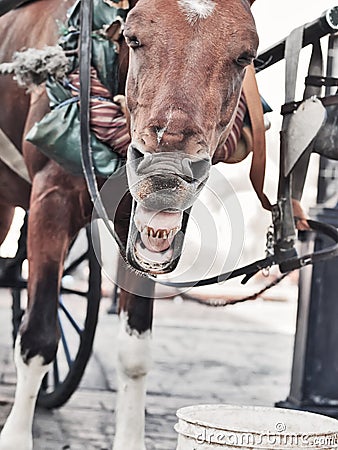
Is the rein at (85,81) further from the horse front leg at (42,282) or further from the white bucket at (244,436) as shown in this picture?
the white bucket at (244,436)

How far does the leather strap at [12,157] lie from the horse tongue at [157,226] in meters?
1.23

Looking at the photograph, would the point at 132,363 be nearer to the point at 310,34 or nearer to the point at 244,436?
the point at 310,34

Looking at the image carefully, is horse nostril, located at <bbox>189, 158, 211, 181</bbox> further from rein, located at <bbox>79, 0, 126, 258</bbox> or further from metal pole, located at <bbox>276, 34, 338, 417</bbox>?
metal pole, located at <bbox>276, 34, 338, 417</bbox>

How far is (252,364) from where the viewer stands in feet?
20.1

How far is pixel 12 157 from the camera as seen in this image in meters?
3.28

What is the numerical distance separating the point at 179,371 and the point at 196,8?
3.75 metres

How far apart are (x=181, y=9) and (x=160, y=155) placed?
0.39 m

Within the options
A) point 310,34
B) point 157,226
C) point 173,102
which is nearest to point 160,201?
point 157,226

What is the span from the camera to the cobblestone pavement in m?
3.96

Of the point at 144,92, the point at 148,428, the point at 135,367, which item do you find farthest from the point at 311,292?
the point at 144,92

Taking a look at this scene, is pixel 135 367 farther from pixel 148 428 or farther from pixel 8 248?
pixel 8 248

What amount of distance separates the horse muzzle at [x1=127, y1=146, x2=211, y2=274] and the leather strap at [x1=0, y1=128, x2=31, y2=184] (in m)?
1.15

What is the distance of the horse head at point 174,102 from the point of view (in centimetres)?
203

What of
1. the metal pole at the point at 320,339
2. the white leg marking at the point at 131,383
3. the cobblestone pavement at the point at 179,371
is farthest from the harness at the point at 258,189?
the metal pole at the point at 320,339
